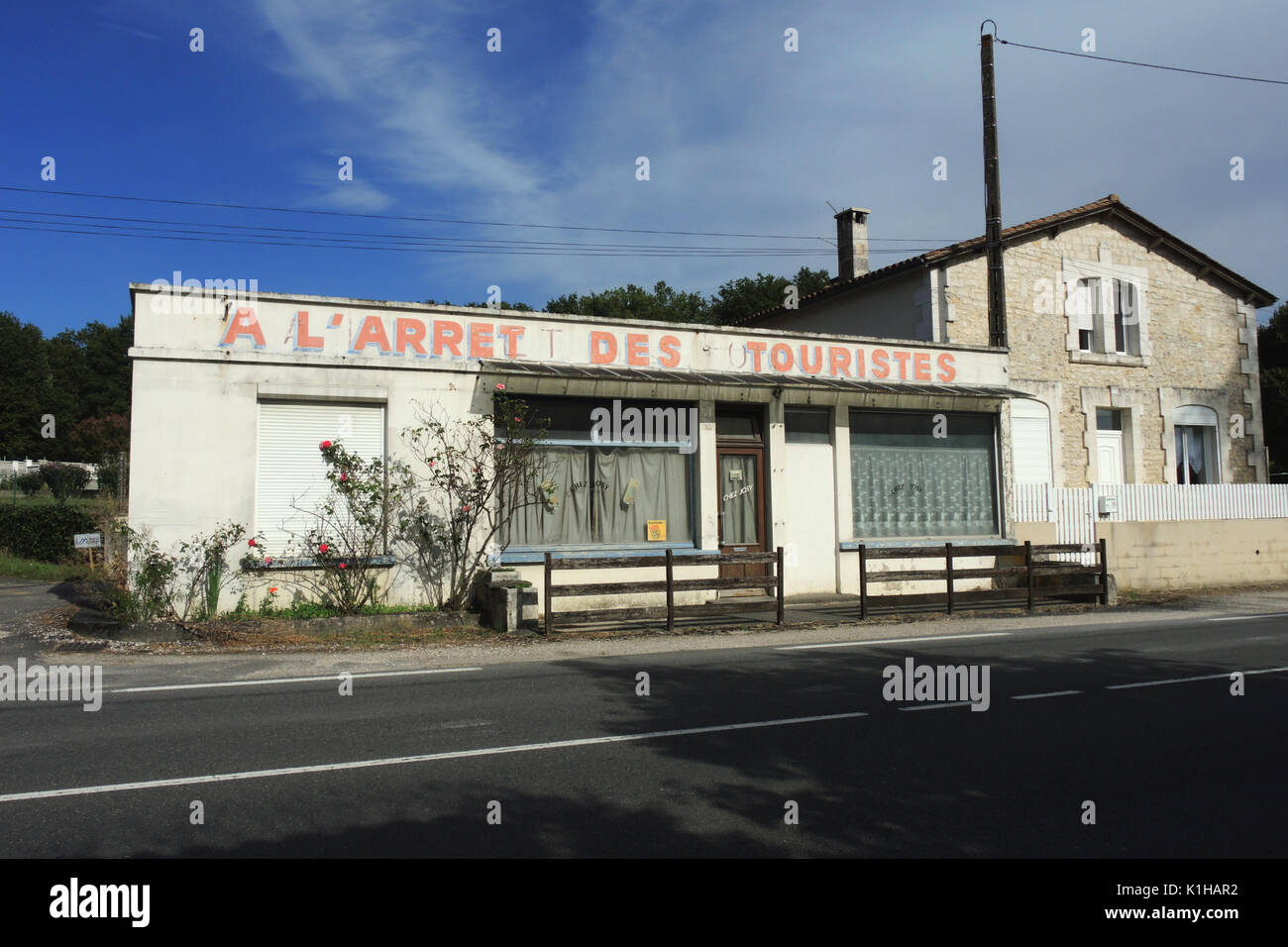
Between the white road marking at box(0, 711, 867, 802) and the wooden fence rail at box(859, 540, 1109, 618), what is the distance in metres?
6.52

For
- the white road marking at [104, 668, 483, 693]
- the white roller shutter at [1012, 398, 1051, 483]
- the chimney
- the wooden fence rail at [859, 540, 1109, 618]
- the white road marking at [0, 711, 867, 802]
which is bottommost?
the white road marking at [0, 711, 867, 802]

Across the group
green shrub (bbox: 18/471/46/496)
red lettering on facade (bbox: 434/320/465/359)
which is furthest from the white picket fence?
green shrub (bbox: 18/471/46/496)

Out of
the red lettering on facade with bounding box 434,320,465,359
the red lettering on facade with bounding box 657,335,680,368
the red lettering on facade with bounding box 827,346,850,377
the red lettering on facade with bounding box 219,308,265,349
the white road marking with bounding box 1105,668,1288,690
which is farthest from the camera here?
the red lettering on facade with bounding box 827,346,850,377

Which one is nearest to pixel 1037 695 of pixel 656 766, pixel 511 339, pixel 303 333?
pixel 656 766

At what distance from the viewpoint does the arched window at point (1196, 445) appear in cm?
2097

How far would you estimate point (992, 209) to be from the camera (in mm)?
17469

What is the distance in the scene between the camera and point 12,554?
67.9 feet

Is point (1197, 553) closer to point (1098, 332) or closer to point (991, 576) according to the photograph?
point (1098, 332)

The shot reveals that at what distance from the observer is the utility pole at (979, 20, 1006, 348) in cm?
1715

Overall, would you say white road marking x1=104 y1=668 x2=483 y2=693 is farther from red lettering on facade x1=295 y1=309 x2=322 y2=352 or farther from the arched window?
the arched window

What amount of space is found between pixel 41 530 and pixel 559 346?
574 inches

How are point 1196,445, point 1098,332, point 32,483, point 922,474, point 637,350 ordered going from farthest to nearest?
point 32,483 < point 1196,445 < point 1098,332 < point 922,474 < point 637,350

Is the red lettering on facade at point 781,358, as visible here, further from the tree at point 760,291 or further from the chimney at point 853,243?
the tree at point 760,291
